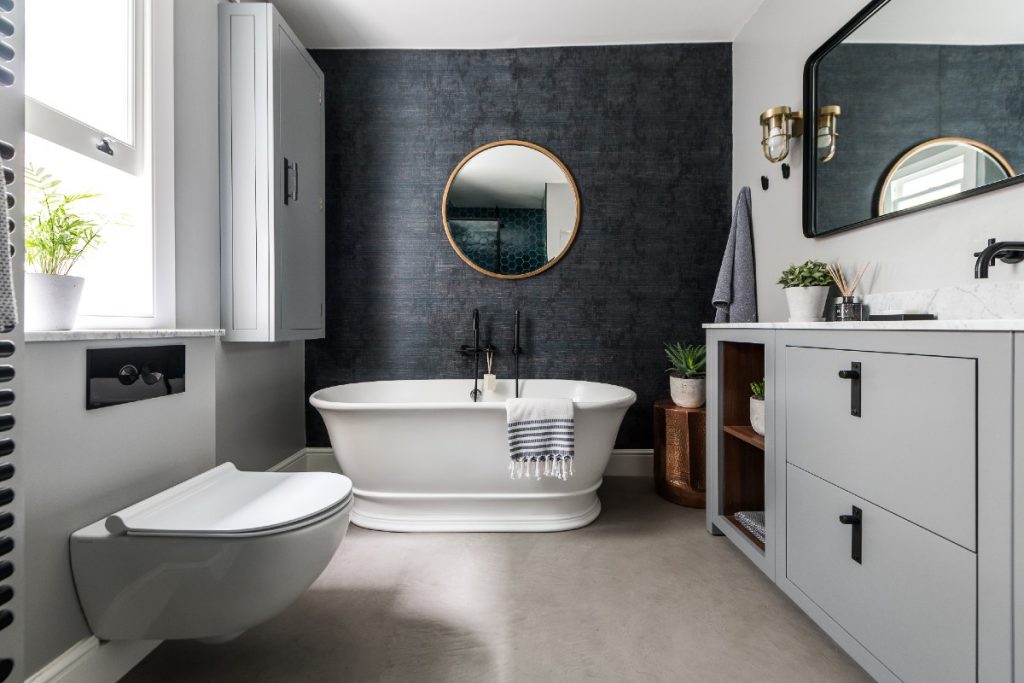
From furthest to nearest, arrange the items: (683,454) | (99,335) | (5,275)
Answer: (683,454) → (99,335) → (5,275)

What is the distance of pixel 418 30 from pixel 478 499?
8.18 ft

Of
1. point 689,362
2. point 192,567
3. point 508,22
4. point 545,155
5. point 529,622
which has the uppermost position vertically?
point 508,22

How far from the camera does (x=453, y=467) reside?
2088 millimetres

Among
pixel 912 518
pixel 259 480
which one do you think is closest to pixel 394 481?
pixel 259 480

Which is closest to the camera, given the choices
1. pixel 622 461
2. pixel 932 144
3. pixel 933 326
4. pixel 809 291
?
pixel 933 326

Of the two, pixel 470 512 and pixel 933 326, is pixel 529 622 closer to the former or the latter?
pixel 470 512

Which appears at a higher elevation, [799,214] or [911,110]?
[911,110]

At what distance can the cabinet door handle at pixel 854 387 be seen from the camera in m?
1.20

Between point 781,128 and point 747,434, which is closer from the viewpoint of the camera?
point 747,434

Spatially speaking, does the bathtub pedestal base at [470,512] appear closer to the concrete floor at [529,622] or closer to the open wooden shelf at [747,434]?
the concrete floor at [529,622]

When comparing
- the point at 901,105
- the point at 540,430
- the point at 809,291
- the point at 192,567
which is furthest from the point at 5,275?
the point at 901,105

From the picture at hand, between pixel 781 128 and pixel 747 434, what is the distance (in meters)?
1.36

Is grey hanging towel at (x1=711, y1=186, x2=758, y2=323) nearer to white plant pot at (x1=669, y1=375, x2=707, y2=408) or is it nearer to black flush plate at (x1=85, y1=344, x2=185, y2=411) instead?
white plant pot at (x1=669, y1=375, x2=707, y2=408)

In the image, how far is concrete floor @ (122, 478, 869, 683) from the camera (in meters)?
1.29
